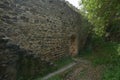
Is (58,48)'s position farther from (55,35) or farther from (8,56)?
(8,56)

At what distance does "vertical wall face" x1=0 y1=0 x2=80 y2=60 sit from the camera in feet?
21.4

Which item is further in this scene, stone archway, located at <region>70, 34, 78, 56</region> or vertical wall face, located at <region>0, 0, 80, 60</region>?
stone archway, located at <region>70, 34, 78, 56</region>

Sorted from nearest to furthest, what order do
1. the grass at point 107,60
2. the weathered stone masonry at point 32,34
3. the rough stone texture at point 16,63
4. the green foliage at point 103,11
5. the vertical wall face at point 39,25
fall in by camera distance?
the rough stone texture at point 16,63
the weathered stone masonry at point 32,34
the vertical wall face at point 39,25
the grass at point 107,60
the green foliage at point 103,11

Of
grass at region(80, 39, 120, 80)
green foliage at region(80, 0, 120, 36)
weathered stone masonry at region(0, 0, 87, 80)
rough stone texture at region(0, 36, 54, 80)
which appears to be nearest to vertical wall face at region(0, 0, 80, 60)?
weathered stone masonry at region(0, 0, 87, 80)

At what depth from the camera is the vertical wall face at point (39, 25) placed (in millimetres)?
6531

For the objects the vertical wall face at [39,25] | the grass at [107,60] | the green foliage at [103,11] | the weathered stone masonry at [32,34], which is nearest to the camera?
the weathered stone masonry at [32,34]

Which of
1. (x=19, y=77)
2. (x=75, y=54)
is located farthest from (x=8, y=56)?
(x=75, y=54)

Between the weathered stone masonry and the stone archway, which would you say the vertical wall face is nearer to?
the weathered stone masonry

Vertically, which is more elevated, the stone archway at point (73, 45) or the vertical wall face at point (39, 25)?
the vertical wall face at point (39, 25)

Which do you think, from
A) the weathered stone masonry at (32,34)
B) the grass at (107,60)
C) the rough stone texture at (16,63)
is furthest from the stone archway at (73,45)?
the rough stone texture at (16,63)

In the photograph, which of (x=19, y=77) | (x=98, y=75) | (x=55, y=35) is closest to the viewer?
(x=19, y=77)

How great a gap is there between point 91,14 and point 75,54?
9.76 feet

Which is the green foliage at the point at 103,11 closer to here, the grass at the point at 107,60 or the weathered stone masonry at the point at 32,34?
the weathered stone masonry at the point at 32,34

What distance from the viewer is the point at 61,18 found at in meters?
10.5
